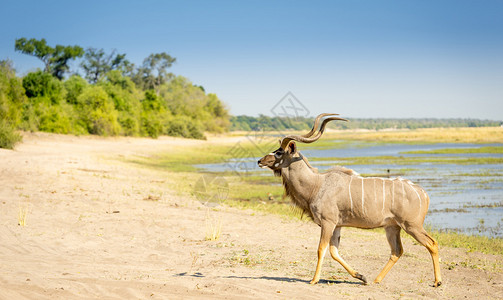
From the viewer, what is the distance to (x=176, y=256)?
33.4ft

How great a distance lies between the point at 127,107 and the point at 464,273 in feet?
195

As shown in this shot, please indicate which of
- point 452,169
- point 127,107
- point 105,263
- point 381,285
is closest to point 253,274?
point 381,285

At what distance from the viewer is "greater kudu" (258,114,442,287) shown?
7.88 m

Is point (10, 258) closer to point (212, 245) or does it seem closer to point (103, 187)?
point (212, 245)

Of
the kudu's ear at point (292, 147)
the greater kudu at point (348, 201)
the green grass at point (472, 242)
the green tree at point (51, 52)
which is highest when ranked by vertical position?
the green tree at point (51, 52)

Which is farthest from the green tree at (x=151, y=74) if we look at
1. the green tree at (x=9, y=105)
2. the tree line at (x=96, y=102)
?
the green tree at (x=9, y=105)

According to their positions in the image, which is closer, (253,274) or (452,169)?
(253,274)

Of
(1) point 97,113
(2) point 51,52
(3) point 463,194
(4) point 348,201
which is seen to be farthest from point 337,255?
(2) point 51,52

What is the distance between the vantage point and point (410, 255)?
1049cm

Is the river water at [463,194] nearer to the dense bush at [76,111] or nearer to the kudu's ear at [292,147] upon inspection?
the kudu's ear at [292,147]

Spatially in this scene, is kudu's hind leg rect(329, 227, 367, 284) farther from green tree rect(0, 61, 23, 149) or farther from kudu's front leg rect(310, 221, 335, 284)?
green tree rect(0, 61, 23, 149)

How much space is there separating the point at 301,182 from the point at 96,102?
49.6 meters

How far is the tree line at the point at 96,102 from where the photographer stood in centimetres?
3928

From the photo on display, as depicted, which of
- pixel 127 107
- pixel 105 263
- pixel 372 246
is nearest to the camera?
pixel 105 263
